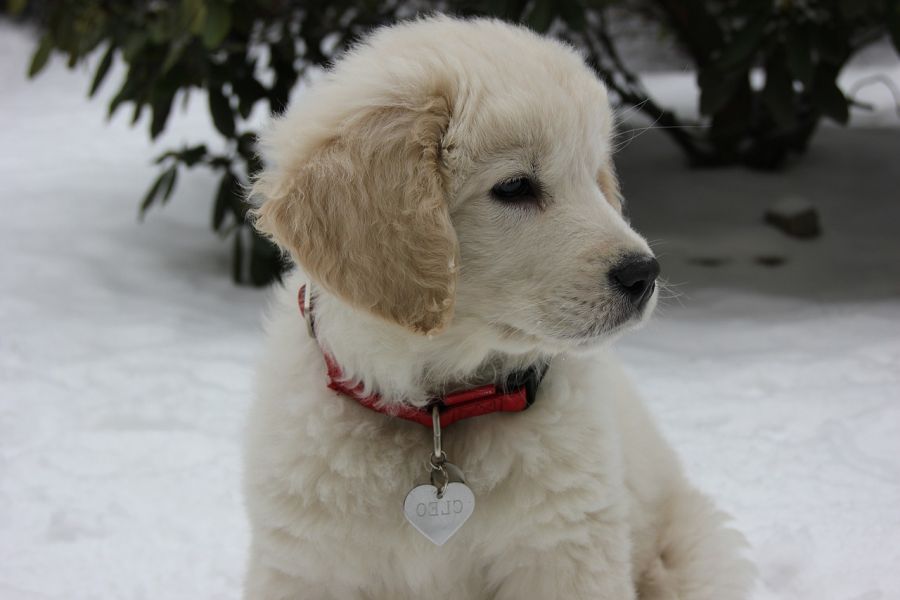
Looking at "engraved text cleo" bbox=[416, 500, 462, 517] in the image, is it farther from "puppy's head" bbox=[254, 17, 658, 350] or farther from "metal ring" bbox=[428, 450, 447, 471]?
"puppy's head" bbox=[254, 17, 658, 350]

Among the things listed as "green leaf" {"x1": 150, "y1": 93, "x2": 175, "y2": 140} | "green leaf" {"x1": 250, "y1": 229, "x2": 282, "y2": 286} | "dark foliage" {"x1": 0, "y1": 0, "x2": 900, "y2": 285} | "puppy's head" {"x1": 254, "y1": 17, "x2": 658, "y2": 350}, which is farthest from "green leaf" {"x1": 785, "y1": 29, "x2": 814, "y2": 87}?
"green leaf" {"x1": 150, "y1": 93, "x2": 175, "y2": 140}

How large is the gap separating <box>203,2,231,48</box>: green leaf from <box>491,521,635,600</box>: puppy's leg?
130 inches

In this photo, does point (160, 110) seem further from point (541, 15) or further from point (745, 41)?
point (745, 41)

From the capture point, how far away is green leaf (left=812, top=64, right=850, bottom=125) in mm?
4945

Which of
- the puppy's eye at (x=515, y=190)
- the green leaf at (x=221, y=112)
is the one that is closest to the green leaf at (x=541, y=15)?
the green leaf at (x=221, y=112)

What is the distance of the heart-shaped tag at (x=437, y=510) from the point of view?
1836 mm

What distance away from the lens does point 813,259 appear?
5809 mm

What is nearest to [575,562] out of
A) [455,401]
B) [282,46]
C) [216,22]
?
[455,401]

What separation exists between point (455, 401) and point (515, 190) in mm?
466

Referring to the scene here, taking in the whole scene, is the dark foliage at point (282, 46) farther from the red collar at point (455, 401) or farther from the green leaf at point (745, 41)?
the red collar at point (455, 401)

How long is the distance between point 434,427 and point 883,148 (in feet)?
22.3

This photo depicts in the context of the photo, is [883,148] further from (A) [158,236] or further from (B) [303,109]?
(B) [303,109]

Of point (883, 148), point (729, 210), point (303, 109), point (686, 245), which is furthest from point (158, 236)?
point (883, 148)

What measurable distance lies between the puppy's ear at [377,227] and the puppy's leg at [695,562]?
0.90 meters
